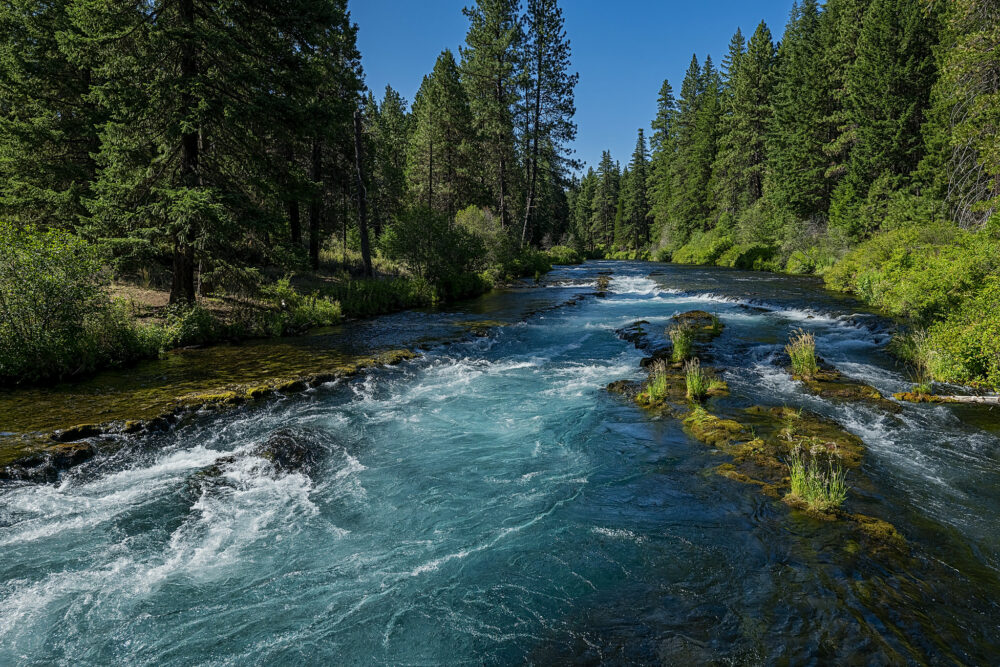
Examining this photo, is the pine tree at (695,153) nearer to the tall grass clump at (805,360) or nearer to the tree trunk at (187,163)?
the tall grass clump at (805,360)

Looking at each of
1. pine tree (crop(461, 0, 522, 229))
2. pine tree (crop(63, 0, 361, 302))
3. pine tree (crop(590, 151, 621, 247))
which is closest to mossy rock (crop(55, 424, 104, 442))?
pine tree (crop(63, 0, 361, 302))

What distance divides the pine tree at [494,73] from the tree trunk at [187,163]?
23341 mm

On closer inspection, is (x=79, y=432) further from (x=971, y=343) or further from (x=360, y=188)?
(x=360, y=188)

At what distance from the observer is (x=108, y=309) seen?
1109 cm

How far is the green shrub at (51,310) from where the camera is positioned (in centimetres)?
927

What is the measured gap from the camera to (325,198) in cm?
2528

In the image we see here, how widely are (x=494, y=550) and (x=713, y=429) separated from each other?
474 centimetres

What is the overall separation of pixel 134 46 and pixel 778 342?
2091cm

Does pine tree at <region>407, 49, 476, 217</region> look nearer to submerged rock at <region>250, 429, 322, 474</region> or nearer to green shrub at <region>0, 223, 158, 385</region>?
green shrub at <region>0, 223, 158, 385</region>

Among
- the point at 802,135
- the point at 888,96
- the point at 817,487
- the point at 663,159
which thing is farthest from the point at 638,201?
the point at 817,487

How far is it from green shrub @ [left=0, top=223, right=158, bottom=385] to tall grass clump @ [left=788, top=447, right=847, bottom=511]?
13905 mm

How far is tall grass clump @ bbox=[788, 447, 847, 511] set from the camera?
5465mm

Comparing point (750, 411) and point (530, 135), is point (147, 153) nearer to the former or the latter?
point (750, 411)

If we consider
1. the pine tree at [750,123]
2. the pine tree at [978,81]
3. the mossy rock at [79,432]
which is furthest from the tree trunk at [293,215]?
the pine tree at [750,123]
